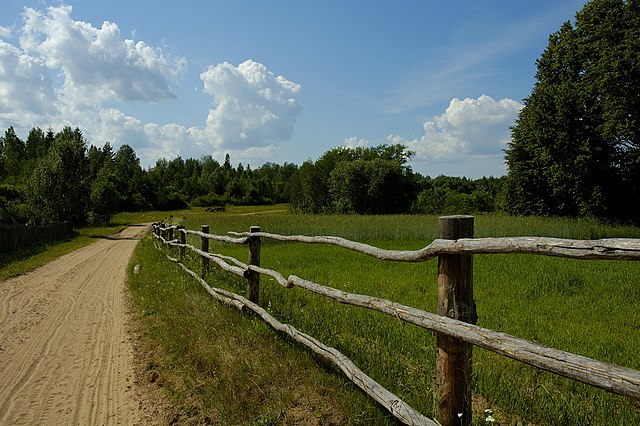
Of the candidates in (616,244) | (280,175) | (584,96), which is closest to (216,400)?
(616,244)

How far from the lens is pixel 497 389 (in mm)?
3996

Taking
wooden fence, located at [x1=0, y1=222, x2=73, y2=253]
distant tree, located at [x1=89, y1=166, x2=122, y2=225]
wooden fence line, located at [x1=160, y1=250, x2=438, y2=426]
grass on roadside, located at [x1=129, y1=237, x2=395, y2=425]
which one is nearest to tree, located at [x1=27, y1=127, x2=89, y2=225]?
wooden fence, located at [x1=0, y1=222, x2=73, y2=253]

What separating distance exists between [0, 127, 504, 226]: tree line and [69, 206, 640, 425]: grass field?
31.0 m

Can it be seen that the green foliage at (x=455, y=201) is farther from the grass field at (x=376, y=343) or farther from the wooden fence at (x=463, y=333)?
the wooden fence at (x=463, y=333)

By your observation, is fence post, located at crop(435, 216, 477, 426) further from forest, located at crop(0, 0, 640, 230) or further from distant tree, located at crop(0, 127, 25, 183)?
distant tree, located at crop(0, 127, 25, 183)

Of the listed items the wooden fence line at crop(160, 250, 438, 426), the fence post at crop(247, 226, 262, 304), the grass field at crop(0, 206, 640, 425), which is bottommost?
the grass field at crop(0, 206, 640, 425)

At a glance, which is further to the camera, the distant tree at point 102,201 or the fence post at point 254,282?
the distant tree at point 102,201

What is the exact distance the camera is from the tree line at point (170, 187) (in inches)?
1432

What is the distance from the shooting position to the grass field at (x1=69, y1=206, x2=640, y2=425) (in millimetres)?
3674

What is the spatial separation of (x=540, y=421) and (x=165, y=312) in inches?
219

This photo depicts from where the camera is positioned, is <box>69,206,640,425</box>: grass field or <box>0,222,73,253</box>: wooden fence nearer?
<box>69,206,640,425</box>: grass field

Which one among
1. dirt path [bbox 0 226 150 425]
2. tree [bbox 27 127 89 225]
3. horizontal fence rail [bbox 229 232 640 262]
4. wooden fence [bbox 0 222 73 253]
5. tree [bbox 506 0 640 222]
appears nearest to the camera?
horizontal fence rail [bbox 229 232 640 262]

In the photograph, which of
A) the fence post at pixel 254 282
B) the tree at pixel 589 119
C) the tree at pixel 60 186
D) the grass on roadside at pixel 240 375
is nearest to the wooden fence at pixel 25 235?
the tree at pixel 60 186

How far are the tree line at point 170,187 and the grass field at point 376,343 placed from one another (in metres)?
31.0
